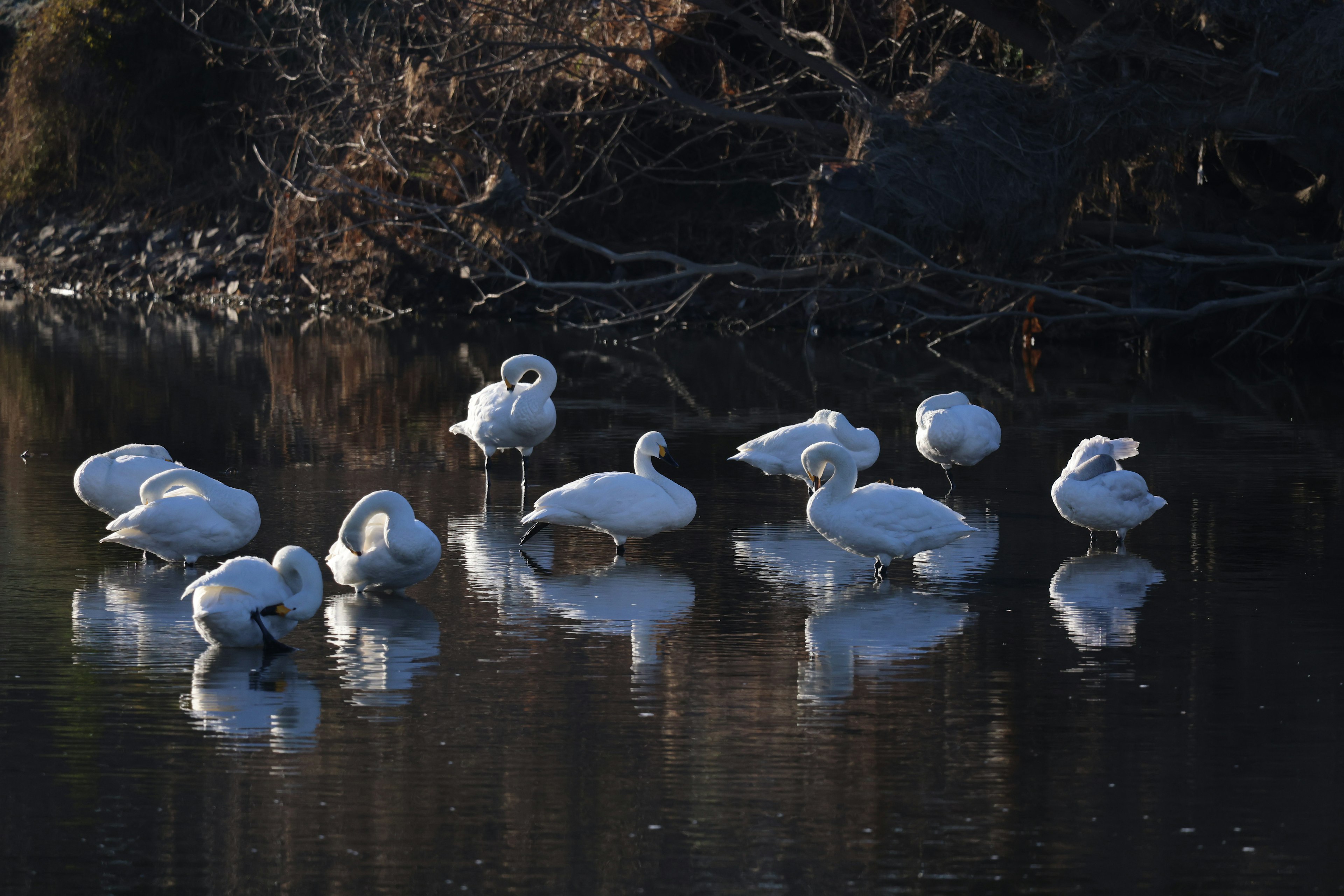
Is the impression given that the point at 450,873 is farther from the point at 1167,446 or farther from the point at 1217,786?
the point at 1167,446

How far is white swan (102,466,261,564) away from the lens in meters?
9.30

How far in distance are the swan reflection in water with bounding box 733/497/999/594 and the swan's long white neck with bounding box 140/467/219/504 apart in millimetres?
3016

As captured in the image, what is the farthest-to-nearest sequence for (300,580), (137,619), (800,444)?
(800,444) < (137,619) < (300,580)

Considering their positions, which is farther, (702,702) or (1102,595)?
(1102,595)

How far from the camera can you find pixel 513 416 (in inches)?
505

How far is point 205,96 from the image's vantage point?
40000 mm

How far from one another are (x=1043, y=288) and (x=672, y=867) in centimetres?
1544

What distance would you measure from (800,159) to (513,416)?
54.5 feet

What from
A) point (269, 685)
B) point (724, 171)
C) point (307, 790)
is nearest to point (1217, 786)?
point (307, 790)

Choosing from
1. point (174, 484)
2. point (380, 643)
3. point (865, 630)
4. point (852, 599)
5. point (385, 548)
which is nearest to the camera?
point (380, 643)

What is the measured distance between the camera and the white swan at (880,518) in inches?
365

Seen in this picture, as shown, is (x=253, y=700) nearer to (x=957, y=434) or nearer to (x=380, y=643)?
(x=380, y=643)

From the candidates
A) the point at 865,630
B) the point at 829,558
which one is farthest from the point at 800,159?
the point at 865,630

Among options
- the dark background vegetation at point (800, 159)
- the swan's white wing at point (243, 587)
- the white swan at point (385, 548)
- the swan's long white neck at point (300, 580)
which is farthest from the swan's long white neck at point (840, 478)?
the dark background vegetation at point (800, 159)
